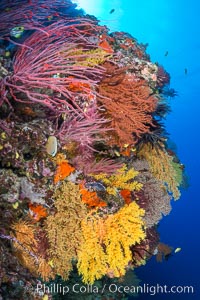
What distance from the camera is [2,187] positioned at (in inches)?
117

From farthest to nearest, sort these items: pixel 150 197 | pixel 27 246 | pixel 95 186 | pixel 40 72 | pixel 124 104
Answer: pixel 150 197 → pixel 124 104 → pixel 95 186 → pixel 27 246 → pixel 40 72

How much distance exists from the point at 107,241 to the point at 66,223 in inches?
24.6

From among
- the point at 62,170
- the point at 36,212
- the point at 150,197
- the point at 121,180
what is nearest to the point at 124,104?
the point at 121,180

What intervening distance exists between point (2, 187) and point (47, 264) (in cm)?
143

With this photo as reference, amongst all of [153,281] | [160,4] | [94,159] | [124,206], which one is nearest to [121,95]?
[94,159]

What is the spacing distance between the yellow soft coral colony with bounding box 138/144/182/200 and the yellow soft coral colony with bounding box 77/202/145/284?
6.99 ft

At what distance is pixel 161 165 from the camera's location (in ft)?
19.4

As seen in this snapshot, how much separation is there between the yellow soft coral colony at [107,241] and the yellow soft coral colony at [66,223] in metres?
0.11

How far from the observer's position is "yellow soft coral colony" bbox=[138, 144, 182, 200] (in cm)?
585

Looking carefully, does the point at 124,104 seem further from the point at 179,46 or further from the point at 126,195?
the point at 179,46

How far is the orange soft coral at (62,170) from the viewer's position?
3627 millimetres

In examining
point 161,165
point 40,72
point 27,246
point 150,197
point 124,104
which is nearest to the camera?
point 40,72

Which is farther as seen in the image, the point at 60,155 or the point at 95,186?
the point at 95,186

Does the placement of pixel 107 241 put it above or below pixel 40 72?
below
